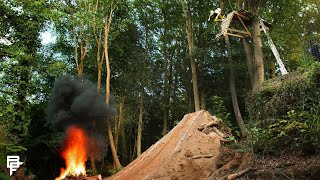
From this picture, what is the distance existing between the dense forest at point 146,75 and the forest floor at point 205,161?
55cm

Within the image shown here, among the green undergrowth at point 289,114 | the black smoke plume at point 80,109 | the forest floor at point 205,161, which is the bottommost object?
the forest floor at point 205,161

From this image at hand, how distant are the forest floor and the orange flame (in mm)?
2218

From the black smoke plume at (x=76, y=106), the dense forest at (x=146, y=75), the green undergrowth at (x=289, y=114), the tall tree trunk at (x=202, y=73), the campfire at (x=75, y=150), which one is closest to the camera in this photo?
the green undergrowth at (x=289, y=114)

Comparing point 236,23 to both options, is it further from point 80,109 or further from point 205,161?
point 80,109

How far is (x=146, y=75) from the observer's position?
73.6ft

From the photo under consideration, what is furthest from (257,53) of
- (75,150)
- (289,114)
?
(75,150)

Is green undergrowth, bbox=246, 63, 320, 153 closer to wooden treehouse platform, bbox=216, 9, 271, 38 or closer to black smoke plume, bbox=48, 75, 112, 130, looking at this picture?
wooden treehouse platform, bbox=216, 9, 271, 38

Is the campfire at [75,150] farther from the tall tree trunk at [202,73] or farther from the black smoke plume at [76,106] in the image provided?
the tall tree trunk at [202,73]

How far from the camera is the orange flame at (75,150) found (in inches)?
519

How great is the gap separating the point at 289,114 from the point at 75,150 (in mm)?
9639

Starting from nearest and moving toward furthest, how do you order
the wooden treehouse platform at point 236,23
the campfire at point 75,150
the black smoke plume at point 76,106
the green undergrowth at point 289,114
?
the green undergrowth at point 289,114 < the campfire at point 75,150 < the wooden treehouse platform at point 236,23 < the black smoke plume at point 76,106

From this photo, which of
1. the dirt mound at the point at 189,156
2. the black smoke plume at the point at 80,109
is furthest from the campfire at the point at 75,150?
the dirt mound at the point at 189,156

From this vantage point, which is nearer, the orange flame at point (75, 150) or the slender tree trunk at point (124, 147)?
the orange flame at point (75, 150)

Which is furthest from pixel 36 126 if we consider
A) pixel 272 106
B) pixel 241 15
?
pixel 272 106
